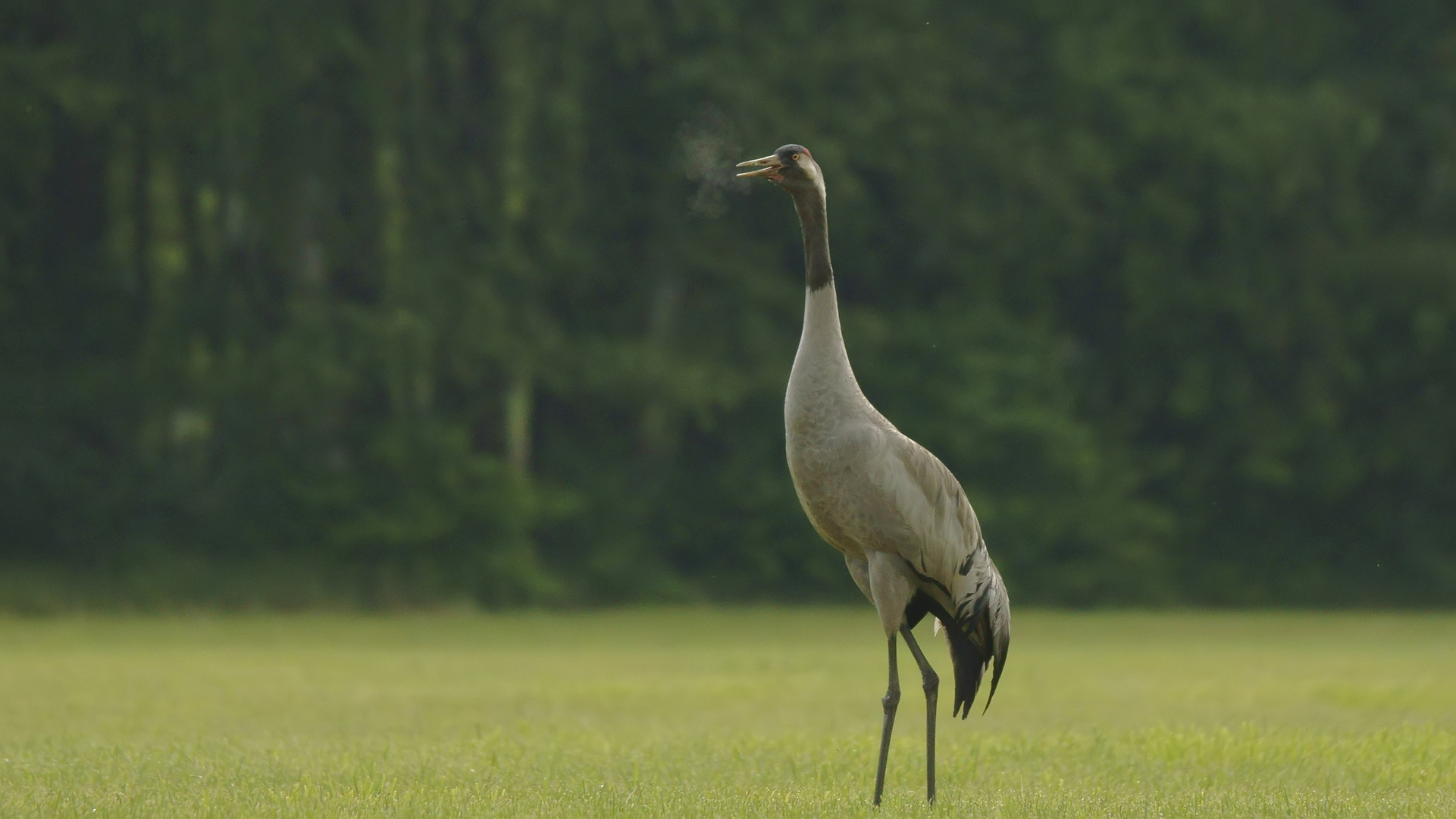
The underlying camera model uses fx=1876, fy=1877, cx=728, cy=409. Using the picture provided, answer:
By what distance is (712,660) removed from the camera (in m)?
19.0

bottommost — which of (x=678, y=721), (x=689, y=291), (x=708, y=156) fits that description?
(x=678, y=721)

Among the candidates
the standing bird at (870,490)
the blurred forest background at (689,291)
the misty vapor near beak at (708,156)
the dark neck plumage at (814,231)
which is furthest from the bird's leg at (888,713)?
the misty vapor near beak at (708,156)

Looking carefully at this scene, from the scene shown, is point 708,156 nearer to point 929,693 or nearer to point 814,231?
point 814,231

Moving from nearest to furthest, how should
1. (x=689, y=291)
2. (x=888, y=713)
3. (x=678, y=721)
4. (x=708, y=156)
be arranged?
(x=888, y=713)
(x=678, y=721)
(x=708, y=156)
(x=689, y=291)

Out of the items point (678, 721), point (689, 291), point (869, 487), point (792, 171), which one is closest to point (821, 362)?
point (869, 487)

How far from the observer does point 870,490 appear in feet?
26.0

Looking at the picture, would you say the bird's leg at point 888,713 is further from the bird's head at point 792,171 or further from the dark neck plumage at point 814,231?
the bird's head at point 792,171

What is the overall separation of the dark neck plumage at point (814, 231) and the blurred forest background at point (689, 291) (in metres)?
18.2

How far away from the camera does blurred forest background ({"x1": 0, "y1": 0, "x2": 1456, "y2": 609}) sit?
2603 cm

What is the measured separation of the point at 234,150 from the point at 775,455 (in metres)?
9.31

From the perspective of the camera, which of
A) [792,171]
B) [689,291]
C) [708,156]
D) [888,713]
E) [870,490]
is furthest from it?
[689,291]

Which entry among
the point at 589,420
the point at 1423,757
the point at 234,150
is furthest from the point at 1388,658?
the point at 234,150

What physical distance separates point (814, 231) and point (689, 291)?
844 inches

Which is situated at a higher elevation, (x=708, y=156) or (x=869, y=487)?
(x=708, y=156)
